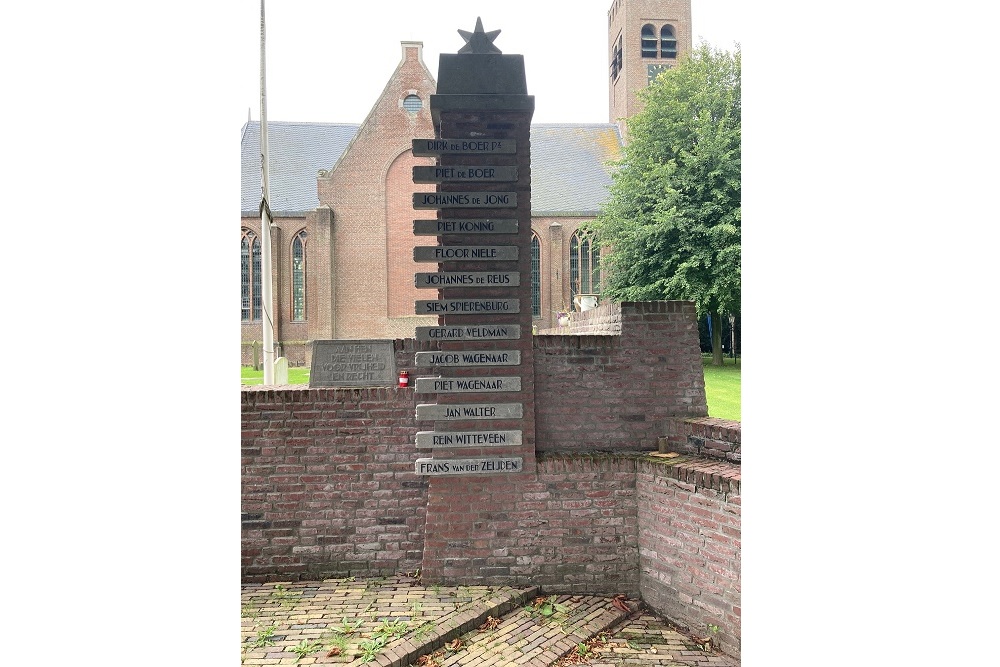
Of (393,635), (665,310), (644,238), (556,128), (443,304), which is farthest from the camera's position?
(556,128)

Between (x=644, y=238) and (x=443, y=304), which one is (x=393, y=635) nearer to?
(x=443, y=304)

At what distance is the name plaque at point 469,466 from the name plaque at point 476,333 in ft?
3.13

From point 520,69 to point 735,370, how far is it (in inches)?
386

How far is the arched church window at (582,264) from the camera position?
75.5ft

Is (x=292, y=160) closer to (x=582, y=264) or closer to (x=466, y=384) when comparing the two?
(x=582, y=264)

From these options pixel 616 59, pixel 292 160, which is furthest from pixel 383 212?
pixel 616 59

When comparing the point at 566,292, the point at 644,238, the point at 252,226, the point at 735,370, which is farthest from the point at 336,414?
the point at 252,226

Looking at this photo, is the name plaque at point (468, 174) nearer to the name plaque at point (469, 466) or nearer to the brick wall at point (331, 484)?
the brick wall at point (331, 484)

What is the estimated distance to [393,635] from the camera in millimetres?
3334

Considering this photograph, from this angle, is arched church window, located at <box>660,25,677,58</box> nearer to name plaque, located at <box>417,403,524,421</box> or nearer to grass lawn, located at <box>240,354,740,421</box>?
grass lawn, located at <box>240,354,740,421</box>

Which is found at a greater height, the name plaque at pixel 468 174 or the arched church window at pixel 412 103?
the arched church window at pixel 412 103

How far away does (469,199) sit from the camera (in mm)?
4031

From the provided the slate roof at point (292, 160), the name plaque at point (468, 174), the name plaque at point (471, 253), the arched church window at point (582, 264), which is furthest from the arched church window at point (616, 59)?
the name plaque at point (471, 253)

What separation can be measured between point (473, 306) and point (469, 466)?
1.26 metres
